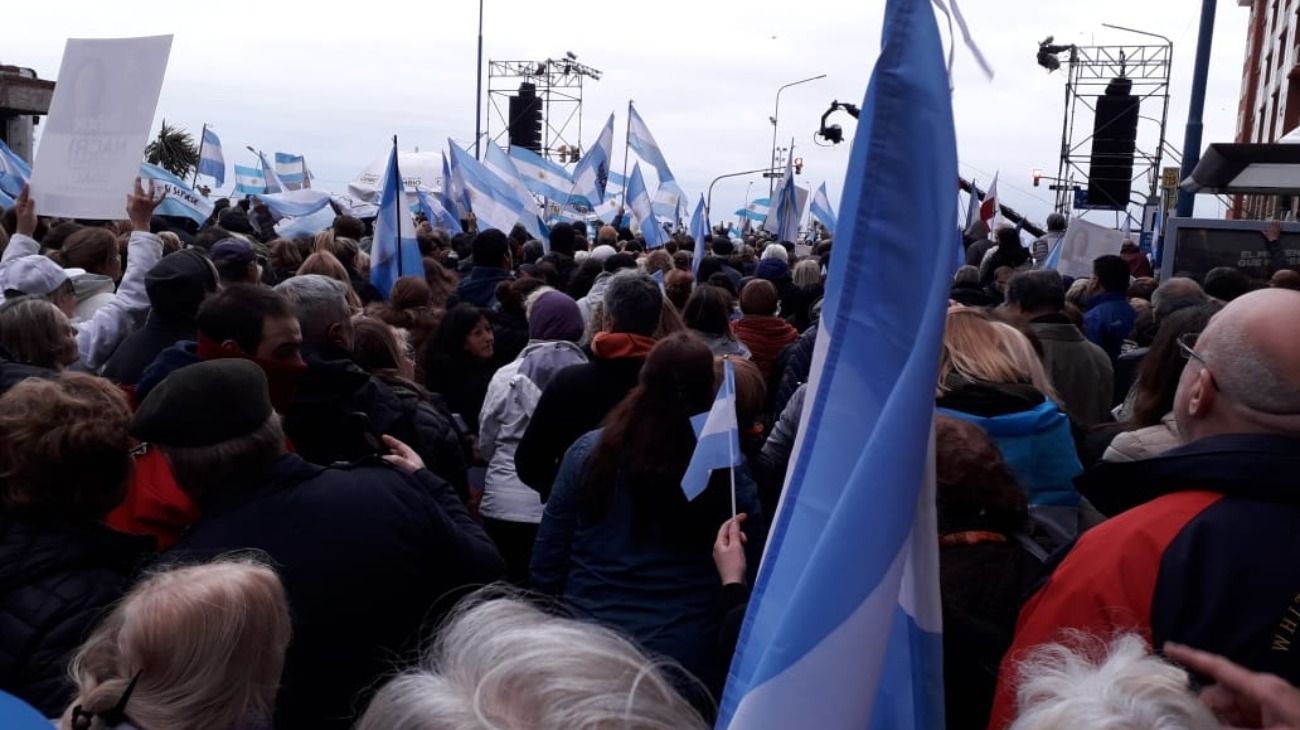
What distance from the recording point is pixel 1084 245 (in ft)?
36.0

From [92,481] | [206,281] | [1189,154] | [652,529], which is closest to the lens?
[92,481]

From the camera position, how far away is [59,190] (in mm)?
6230

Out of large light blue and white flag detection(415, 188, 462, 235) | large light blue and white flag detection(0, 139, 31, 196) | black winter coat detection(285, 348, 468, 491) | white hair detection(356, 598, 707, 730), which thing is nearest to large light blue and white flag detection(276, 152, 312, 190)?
large light blue and white flag detection(415, 188, 462, 235)

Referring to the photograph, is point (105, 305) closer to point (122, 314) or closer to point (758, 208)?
point (122, 314)

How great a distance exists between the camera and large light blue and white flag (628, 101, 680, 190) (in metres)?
18.2

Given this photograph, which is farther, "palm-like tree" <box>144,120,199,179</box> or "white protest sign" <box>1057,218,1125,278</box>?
"palm-like tree" <box>144,120,199,179</box>

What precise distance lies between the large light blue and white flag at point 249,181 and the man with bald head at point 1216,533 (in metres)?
24.3

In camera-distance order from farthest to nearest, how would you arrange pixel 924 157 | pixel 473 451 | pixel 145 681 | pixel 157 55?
pixel 157 55
pixel 473 451
pixel 145 681
pixel 924 157

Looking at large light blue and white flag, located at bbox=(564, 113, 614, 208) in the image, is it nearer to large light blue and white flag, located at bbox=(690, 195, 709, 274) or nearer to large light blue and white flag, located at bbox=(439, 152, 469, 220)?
large light blue and white flag, located at bbox=(439, 152, 469, 220)

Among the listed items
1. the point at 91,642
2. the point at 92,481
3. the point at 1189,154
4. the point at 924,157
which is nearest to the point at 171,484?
the point at 92,481

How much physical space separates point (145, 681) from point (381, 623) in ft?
3.01

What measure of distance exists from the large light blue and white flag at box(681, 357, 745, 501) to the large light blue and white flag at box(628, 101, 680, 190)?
50.3 feet

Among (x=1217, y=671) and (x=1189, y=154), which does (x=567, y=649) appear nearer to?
(x=1217, y=671)

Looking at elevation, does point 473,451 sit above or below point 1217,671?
below
